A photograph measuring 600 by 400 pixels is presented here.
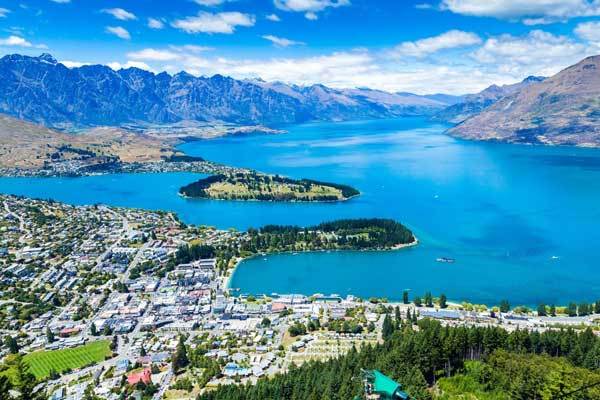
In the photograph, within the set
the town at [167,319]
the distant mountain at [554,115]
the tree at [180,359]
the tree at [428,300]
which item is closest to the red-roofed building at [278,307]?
the town at [167,319]

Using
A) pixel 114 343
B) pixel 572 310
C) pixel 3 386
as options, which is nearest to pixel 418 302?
pixel 572 310

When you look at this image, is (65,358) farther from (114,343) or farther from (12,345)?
→ (12,345)

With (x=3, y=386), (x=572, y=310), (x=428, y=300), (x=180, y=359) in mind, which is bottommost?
(x=180, y=359)

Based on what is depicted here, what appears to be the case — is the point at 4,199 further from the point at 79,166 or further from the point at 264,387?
the point at 264,387

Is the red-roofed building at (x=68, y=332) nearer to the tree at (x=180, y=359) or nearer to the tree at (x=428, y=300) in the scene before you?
the tree at (x=180, y=359)

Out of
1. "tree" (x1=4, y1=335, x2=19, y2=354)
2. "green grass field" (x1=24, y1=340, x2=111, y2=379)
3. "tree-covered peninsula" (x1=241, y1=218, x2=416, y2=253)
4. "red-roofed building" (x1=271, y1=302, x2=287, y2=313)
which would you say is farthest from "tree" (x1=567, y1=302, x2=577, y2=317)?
"tree" (x1=4, y1=335, x2=19, y2=354)

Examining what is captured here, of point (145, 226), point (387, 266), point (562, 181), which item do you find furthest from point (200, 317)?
point (562, 181)
